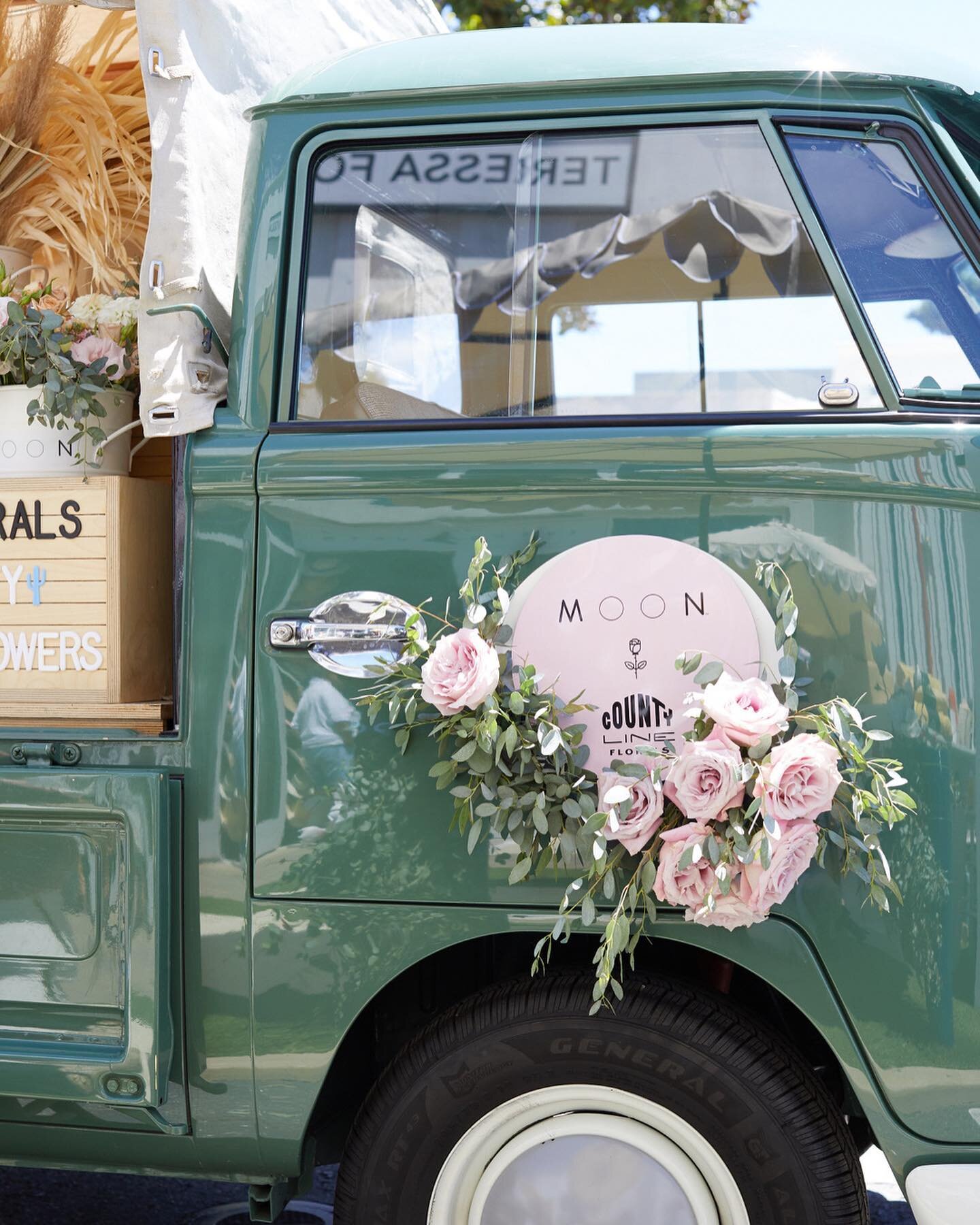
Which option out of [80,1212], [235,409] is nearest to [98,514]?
[235,409]

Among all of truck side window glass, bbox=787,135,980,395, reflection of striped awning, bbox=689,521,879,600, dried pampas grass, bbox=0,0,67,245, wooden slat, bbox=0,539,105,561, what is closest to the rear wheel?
reflection of striped awning, bbox=689,521,879,600

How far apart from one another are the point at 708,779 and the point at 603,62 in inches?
52.5

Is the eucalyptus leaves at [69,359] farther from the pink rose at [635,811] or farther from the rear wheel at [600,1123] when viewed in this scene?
the rear wheel at [600,1123]

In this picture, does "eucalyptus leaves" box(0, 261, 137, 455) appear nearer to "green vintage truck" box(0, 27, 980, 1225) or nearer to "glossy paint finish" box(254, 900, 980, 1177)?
"green vintage truck" box(0, 27, 980, 1225)

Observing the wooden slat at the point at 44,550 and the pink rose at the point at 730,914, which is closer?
Answer: the pink rose at the point at 730,914

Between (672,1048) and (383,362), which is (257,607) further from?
(672,1048)

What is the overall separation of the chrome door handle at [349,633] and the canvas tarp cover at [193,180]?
440mm

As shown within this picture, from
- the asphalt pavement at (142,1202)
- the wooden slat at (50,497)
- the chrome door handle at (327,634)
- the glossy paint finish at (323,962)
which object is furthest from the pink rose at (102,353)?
the asphalt pavement at (142,1202)

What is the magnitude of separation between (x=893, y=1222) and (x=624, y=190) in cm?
260

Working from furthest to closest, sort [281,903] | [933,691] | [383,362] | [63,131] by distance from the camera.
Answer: [63,131], [383,362], [281,903], [933,691]

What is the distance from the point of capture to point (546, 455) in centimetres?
209

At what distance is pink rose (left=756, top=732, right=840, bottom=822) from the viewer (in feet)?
6.14

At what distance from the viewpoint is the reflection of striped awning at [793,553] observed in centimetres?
201

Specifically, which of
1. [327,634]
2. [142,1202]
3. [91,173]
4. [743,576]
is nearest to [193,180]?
[91,173]
